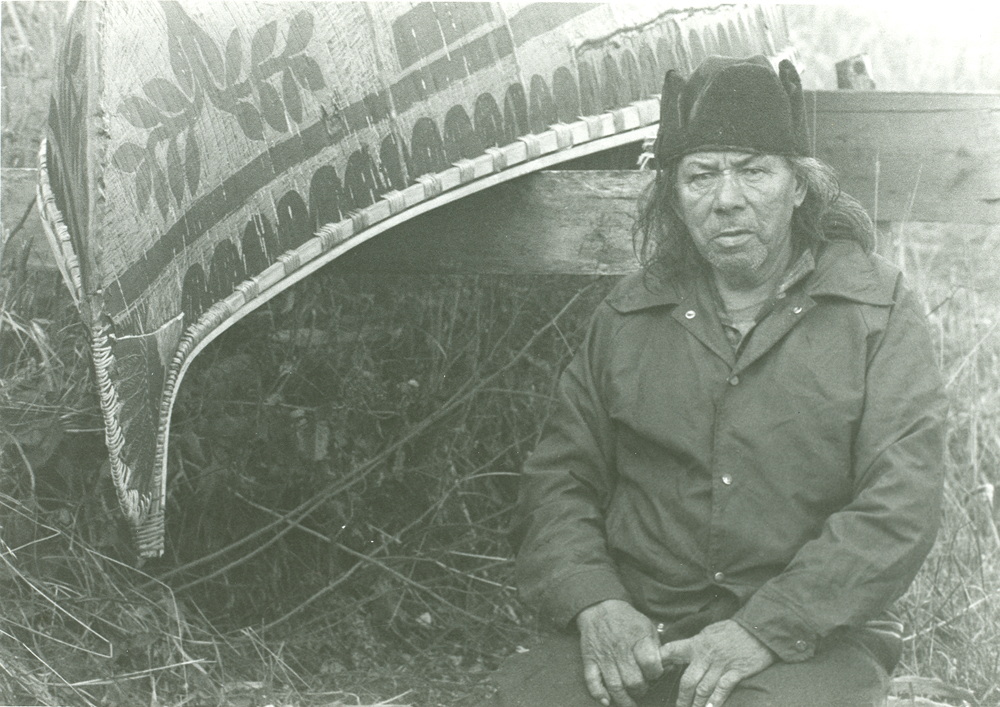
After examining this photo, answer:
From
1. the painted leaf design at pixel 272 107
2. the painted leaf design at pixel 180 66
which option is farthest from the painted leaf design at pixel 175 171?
the painted leaf design at pixel 272 107

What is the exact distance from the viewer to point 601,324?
2617mm

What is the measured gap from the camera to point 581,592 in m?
2.40

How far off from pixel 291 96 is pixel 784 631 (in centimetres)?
163

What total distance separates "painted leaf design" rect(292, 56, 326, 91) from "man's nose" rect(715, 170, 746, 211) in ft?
3.37

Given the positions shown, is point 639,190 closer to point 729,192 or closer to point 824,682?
point 729,192

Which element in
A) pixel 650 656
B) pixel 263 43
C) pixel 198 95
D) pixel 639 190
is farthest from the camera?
pixel 639 190

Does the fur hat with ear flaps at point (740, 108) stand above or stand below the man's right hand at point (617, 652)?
above

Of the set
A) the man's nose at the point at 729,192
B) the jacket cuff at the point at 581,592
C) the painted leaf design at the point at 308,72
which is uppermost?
the painted leaf design at the point at 308,72

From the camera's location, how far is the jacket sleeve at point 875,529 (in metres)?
2.19

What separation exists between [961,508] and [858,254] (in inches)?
64.5

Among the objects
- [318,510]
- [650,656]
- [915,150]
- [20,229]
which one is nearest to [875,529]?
[650,656]

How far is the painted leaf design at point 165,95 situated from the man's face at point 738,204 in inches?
43.1

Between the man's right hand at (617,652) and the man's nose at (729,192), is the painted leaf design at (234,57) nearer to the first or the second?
the man's nose at (729,192)

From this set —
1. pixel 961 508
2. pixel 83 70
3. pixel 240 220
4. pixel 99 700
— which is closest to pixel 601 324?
pixel 240 220
